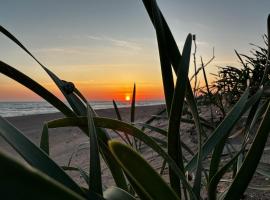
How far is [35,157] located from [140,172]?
3.5 inches

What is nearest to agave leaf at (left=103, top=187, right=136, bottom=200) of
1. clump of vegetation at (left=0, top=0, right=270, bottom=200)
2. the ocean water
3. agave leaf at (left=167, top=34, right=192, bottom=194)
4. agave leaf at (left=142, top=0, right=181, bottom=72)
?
clump of vegetation at (left=0, top=0, right=270, bottom=200)

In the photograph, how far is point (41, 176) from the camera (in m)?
0.17

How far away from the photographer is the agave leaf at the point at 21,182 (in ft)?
0.53

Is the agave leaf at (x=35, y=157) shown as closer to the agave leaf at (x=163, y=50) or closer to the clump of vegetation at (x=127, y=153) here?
the clump of vegetation at (x=127, y=153)

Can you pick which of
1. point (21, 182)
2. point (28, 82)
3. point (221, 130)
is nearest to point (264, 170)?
point (221, 130)

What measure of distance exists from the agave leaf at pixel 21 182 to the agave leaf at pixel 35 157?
131 mm

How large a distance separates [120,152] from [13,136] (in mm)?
90

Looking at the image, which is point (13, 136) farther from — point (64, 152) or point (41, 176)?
point (64, 152)

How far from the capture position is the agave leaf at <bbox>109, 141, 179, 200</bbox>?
291mm

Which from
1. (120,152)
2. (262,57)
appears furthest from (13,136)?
(262,57)

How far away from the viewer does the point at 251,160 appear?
47cm

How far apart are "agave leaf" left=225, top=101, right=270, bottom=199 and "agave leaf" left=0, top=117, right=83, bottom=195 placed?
24 centimetres

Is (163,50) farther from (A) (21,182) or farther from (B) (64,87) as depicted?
(A) (21,182)

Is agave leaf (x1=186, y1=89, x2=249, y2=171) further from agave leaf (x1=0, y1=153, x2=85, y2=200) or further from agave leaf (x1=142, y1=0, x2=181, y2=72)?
agave leaf (x1=0, y1=153, x2=85, y2=200)
